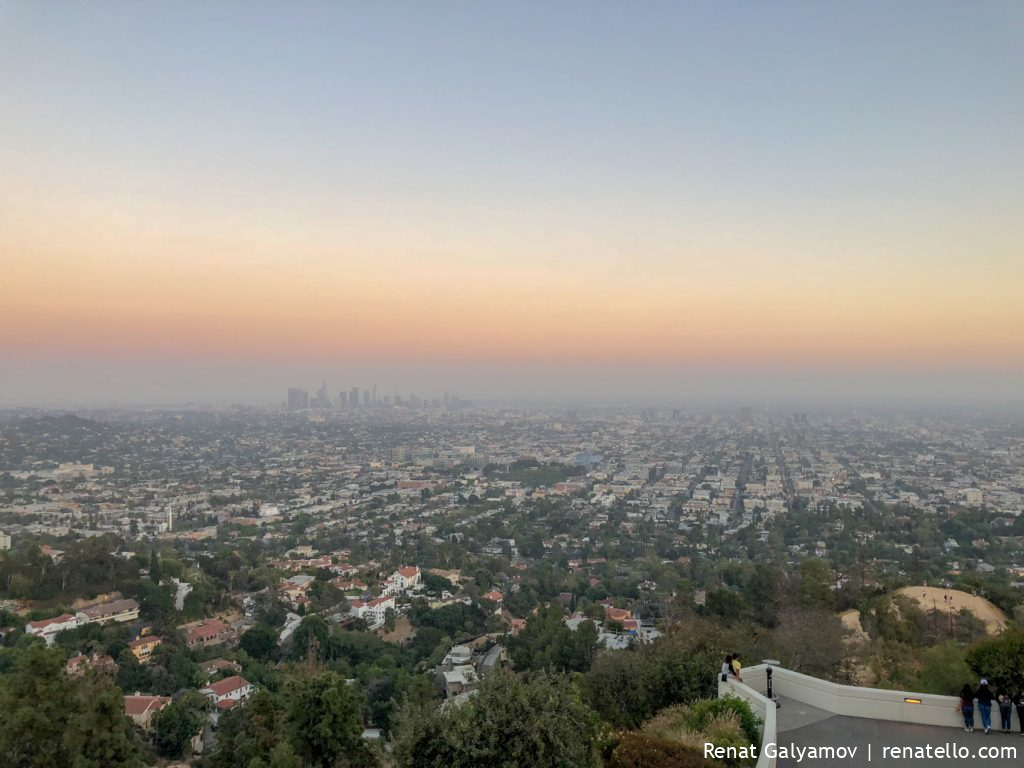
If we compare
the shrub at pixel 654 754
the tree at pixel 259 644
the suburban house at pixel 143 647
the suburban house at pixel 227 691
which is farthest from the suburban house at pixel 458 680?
the shrub at pixel 654 754

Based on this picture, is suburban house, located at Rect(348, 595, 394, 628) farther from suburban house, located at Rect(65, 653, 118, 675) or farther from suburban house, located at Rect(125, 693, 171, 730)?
suburban house, located at Rect(125, 693, 171, 730)

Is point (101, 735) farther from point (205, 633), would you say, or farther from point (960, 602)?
point (960, 602)

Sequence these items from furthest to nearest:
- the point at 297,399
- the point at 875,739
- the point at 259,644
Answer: the point at 297,399 → the point at 259,644 → the point at 875,739

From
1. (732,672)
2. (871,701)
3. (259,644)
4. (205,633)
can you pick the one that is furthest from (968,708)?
(205,633)

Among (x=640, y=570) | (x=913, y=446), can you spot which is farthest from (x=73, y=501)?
(x=913, y=446)

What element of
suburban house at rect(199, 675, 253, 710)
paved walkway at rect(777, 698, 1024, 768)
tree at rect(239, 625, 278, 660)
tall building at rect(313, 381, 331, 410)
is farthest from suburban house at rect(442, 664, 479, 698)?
tall building at rect(313, 381, 331, 410)

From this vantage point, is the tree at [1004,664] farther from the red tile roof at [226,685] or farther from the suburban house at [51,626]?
the suburban house at [51,626]
